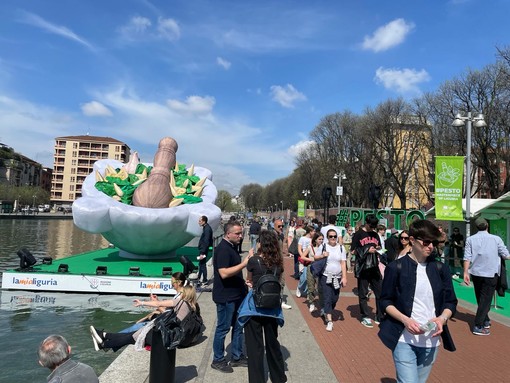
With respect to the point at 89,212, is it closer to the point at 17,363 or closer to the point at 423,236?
the point at 17,363

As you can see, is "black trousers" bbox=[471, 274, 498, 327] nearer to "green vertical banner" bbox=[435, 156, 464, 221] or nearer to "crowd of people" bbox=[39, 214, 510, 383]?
"crowd of people" bbox=[39, 214, 510, 383]

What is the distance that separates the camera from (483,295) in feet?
22.2

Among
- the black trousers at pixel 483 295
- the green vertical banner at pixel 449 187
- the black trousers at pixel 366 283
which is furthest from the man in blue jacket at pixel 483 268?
the green vertical banner at pixel 449 187

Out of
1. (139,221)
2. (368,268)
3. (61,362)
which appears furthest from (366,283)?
(139,221)

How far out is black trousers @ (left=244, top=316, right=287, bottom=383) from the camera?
394 centimetres

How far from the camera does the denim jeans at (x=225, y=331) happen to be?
469 centimetres

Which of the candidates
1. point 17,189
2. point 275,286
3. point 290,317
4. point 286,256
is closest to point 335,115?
point 286,256

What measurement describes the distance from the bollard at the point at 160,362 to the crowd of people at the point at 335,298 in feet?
0.75

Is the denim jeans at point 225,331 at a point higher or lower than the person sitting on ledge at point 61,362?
lower

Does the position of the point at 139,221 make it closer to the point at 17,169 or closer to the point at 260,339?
the point at 260,339

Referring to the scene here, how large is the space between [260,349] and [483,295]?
4839mm

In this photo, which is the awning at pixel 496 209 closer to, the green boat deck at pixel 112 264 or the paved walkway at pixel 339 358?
the paved walkway at pixel 339 358

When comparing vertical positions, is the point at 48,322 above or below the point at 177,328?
below

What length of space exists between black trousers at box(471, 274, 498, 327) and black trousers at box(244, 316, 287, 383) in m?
4.38
